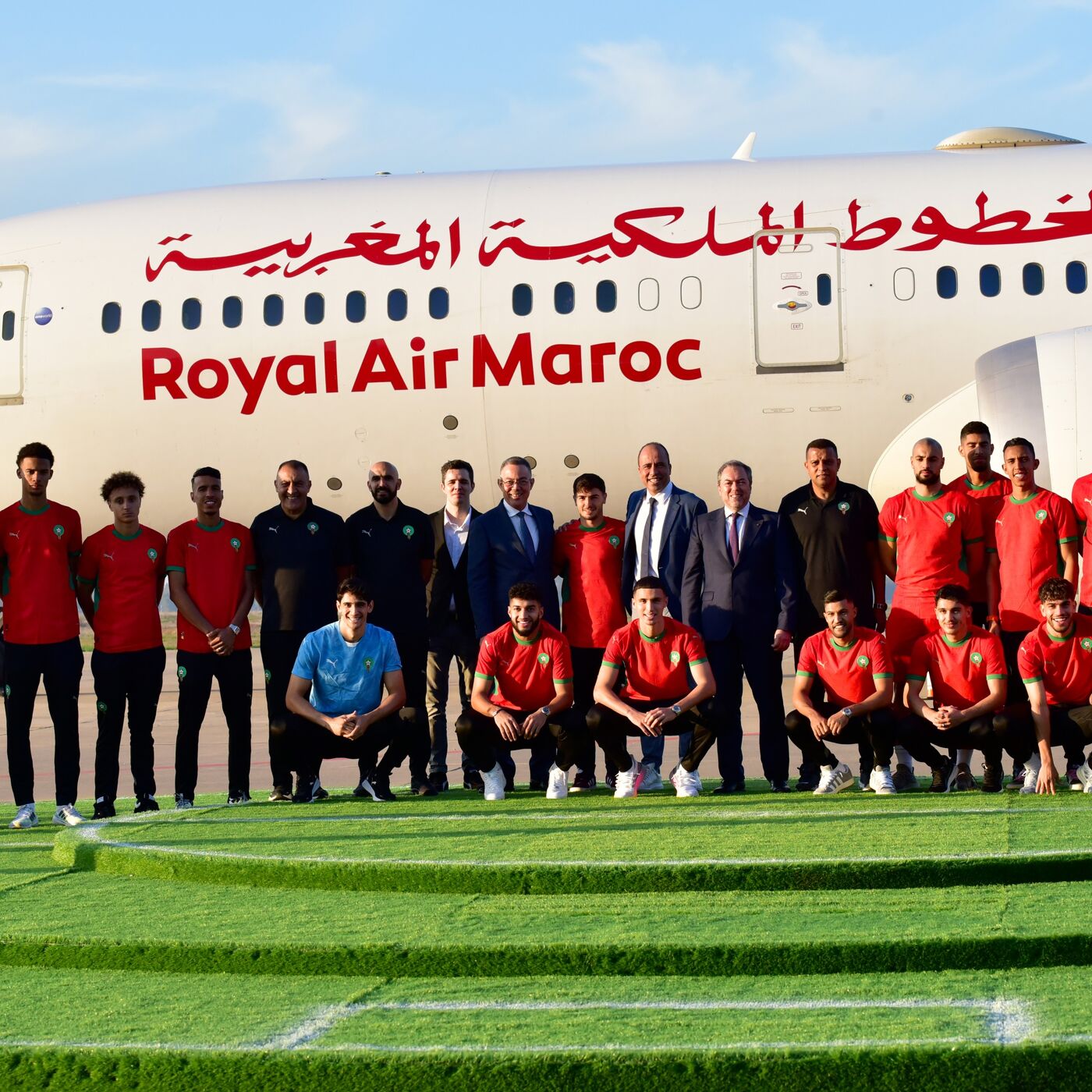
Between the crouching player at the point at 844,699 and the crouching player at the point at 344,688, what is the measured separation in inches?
82.7

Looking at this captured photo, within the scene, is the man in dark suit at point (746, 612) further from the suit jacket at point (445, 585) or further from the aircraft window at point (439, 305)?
the aircraft window at point (439, 305)

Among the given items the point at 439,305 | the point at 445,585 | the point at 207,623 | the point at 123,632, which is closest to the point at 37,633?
the point at 123,632

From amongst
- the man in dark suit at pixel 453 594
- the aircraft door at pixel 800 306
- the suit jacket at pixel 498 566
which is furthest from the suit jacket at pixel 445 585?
the aircraft door at pixel 800 306

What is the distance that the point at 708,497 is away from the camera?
13977mm

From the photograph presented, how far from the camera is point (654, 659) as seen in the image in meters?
8.80

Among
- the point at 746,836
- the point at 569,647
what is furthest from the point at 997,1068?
the point at 569,647

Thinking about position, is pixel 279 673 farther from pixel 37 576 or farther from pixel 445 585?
pixel 37 576

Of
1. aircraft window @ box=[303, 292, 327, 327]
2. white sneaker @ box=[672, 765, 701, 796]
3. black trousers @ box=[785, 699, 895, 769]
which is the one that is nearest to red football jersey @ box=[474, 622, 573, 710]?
white sneaker @ box=[672, 765, 701, 796]

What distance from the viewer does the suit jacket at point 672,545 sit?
30.4 ft

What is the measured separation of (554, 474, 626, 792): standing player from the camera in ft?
30.5

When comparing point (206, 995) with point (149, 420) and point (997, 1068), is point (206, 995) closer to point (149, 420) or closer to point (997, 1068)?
point (997, 1068)

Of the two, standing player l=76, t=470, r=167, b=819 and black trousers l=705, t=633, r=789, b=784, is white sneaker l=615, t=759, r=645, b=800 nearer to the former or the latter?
black trousers l=705, t=633, r=789, b=784

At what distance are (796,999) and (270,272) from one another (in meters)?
10.5

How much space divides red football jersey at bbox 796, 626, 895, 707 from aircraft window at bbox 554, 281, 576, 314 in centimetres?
576
